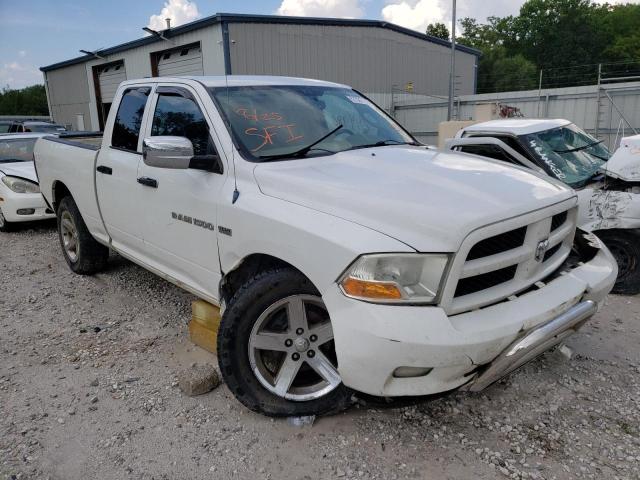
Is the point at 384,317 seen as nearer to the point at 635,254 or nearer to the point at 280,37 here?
the point at 635,254

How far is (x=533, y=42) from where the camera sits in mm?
71625

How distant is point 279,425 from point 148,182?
1934 mm

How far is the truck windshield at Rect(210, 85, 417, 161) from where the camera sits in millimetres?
3225

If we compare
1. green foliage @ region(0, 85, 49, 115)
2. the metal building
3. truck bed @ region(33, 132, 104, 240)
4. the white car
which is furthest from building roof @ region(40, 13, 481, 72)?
green foliage @ region(0, 85, 49, 115)

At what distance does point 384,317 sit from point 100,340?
2.73 m

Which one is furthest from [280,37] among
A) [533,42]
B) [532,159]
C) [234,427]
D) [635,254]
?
[533,42]

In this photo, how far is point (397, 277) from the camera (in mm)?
2287

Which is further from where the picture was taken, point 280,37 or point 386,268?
point 280,37

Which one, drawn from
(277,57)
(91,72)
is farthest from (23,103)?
(277,57)

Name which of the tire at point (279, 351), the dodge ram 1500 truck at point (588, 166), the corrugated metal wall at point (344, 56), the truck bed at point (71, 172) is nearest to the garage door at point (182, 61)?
the corrugated metal wall at point (344, 56)

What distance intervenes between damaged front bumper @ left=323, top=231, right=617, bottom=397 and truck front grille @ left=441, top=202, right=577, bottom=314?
0.07 m

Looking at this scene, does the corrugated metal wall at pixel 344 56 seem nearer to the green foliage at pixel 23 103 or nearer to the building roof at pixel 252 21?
the building roof at pixel 252 21

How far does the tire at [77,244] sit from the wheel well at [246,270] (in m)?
2.71

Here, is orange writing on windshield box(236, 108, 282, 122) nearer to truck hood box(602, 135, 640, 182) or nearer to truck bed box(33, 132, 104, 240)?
truck bed box(33, 132, 104, 240)
